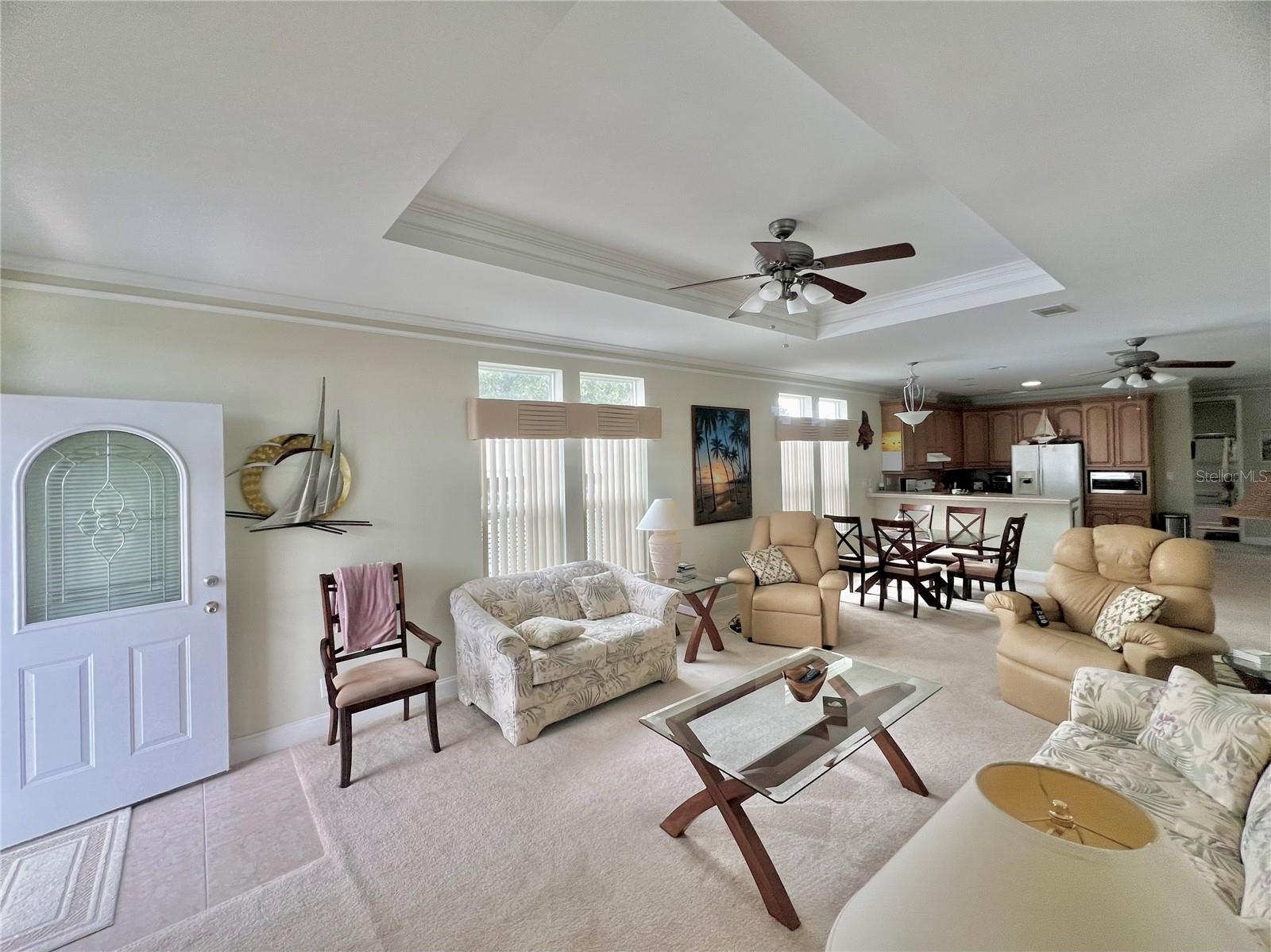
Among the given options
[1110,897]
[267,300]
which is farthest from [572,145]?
[1110,897]

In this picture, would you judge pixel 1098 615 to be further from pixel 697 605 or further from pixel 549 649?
pixel 549 649

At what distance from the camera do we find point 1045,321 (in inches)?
160

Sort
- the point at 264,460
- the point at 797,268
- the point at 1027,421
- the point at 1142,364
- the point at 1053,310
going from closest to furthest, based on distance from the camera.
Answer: the point at 797,268 < the point at 264,460 < the point at 1053,310 < the point at 1142,364 < the point at 1027,421

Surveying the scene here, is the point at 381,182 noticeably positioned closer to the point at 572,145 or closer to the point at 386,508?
the point at 572,145

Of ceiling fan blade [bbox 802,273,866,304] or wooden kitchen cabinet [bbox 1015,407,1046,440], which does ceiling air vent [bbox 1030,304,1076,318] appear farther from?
wooden kitchen cabinet [bbox 1015,407,1046,440]

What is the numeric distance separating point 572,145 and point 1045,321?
3912 mm

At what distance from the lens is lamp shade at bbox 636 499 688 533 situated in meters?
4.37

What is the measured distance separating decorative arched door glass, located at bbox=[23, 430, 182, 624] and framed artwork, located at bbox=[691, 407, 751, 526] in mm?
4020

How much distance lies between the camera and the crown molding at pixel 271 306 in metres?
2.51

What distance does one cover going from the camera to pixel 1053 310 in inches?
147

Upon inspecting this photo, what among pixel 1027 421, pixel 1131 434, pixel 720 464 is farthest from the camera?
pixel 1027 421

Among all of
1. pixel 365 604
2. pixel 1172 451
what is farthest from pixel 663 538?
pixel 1172 451

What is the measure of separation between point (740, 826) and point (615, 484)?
3.13m

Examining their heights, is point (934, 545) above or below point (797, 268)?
below
